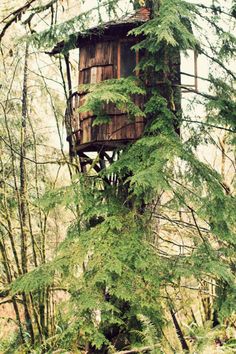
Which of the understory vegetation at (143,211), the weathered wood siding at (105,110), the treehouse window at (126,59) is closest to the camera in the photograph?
the understory vegetation at (143,211)

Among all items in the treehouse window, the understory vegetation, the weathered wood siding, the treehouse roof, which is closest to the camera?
the understory vegetation

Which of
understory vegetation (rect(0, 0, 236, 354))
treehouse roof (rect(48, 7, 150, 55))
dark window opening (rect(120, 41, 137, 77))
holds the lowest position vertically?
understory vegetation (rect(0, 0, 236, 354))

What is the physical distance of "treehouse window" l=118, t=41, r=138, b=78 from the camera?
27.3 ft

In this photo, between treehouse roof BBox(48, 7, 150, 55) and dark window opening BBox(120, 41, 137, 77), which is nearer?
treehouse roof BBox(48, 7, 150, 55)

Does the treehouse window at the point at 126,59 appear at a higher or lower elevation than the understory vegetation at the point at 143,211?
higher

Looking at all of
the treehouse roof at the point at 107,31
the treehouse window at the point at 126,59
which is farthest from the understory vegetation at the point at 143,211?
the treehouse window at the point at 126,59

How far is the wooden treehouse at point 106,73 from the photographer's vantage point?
312 inches

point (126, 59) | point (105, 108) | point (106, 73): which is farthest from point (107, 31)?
point (105, 108)

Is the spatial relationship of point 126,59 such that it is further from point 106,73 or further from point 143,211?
point 143,211

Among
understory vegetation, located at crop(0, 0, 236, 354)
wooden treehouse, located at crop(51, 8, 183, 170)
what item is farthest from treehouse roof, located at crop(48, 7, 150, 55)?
understory vegetation, located at crop(0, 0, 236, 354)

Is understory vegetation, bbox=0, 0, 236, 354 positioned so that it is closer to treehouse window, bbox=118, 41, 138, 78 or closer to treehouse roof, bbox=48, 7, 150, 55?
treehouse roof, bbox=48, 7, 150, 55

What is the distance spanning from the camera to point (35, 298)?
8.52 metres

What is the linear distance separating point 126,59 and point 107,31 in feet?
1.83

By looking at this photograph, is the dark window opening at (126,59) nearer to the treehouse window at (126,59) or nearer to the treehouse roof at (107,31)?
the treehouse window at (126,59)
